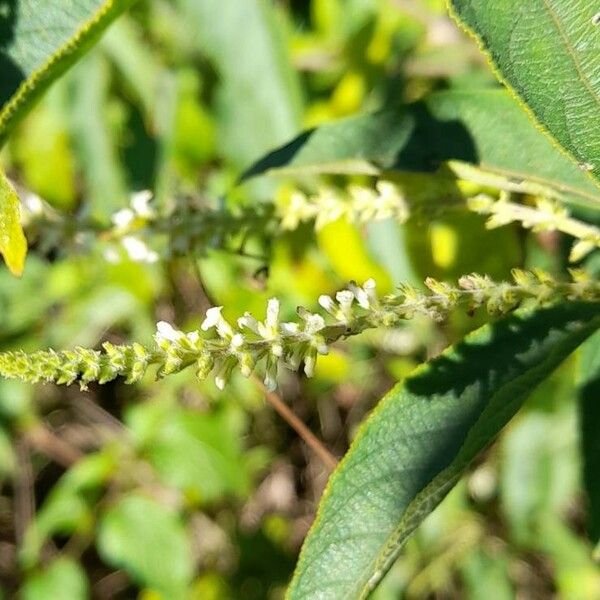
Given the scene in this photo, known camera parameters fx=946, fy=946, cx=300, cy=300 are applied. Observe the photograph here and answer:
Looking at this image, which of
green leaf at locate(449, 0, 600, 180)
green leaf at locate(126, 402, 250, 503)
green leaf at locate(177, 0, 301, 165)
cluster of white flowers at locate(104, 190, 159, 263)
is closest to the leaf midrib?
green leaf at locate(449, 0, 600, 180)

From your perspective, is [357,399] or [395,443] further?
[357,399]

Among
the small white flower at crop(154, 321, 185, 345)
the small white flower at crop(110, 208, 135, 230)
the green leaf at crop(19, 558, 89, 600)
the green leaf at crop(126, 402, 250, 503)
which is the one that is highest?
the small white flower at crop(154, 321, 185, 345)

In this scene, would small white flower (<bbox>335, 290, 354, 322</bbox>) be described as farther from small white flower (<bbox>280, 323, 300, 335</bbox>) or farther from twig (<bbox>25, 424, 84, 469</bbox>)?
twig (<bbox>25, 424, 84, 469</bbox>)

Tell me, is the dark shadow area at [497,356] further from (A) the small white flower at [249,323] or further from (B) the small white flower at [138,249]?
(B) the small white flower at [138,249]

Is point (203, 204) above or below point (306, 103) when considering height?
above

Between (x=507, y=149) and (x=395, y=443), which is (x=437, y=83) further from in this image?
(x=395, y=443)

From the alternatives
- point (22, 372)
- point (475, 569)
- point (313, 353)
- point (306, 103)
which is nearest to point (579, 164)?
point (313, 353)
